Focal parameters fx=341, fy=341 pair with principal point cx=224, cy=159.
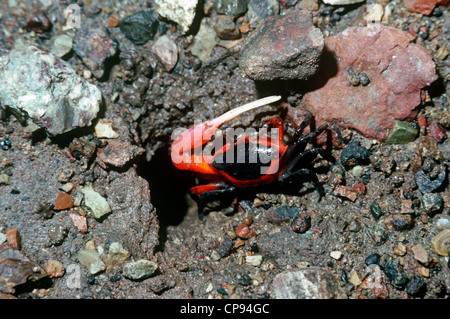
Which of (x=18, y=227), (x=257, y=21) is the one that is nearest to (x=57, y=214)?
(x=18, y=227)

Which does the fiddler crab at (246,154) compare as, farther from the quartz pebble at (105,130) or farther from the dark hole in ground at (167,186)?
the quartz pebble at (105,130)

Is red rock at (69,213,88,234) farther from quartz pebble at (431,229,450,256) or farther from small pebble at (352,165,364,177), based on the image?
quartz pebble at (431,229,450,256)

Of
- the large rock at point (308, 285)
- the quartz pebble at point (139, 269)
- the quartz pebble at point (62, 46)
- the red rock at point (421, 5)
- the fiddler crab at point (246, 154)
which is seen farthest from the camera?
the quartz pebble at point (62, 46)

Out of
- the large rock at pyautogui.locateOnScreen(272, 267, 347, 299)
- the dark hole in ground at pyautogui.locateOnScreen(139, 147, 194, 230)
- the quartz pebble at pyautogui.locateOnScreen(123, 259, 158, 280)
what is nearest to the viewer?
the large rock at pyautogui.locateOnScreen(272, 267, 347, 299)

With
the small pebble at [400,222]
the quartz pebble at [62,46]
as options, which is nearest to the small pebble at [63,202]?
the quartz pebble at [62,46]

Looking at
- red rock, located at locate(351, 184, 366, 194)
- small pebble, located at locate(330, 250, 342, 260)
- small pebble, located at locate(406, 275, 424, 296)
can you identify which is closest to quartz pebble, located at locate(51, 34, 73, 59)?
red rock, located at locate(351, 184, 366, 194)

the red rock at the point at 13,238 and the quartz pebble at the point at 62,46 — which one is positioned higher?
the quartz pebble at the point at 62,46

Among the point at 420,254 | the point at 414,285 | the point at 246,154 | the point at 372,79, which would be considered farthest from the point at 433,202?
the point at 246,154

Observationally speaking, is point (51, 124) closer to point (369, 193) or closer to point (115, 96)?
point (115, 96)
